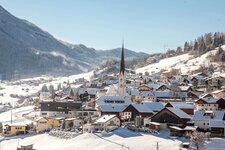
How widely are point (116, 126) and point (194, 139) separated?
673 inches

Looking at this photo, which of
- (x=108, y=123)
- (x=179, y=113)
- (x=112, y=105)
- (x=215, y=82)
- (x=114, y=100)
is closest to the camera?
(x=179, y=113)

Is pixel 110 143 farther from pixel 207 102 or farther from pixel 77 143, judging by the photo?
pixel 207 102

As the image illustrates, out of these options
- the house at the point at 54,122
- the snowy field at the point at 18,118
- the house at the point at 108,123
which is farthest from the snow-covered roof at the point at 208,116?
the snowy field at the point at 18,118

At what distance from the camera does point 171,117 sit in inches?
2756

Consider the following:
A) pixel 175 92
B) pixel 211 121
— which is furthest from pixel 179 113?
pixel 175 92

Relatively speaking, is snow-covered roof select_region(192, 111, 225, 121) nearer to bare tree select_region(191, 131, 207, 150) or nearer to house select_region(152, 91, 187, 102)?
bare tree select_region(191, 131, 207, 150)

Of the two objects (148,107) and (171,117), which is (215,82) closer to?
(148,107)

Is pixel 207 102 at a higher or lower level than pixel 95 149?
higher

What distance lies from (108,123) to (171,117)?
32.5 feet

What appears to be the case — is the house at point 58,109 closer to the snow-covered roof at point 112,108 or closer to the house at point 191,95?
the snow-covered roof at point 112,108

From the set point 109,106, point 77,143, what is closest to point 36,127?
point 109,106

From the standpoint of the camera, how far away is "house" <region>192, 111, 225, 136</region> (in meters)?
64.2

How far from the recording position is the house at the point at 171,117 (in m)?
69.2

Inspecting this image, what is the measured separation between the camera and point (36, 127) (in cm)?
8194
